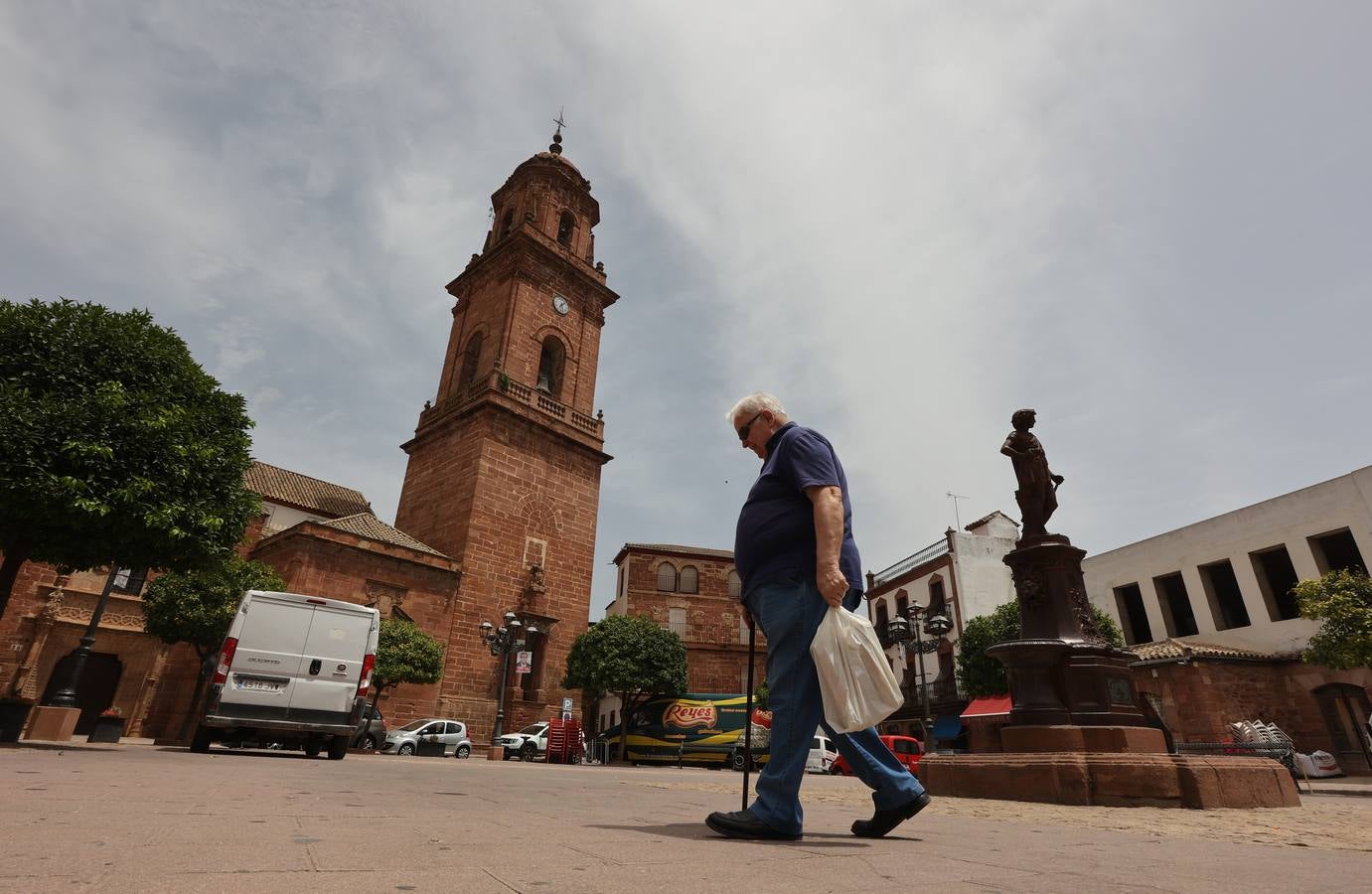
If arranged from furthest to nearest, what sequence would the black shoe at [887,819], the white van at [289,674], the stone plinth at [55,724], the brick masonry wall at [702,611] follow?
the brick masonry wall at [702,611] < the stone plinth at [55,724] < the white van at [289,674] < the black shoe at [887,819]

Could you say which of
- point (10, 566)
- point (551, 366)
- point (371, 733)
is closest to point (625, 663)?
point (371, 733)

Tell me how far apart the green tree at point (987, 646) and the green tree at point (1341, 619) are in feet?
33.1

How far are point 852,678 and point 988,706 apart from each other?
999 inches

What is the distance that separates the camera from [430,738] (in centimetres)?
1934

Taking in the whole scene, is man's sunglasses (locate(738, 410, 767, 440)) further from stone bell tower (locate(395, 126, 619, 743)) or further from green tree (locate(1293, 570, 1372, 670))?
stone bell tower (locate(395, 126, 619, 743))

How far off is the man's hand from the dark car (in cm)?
1639

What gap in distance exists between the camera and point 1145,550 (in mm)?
25000

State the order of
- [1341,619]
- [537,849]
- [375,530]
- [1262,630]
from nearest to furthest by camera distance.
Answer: [537,849] < [1341,619] < [1262,630] < [375,530]

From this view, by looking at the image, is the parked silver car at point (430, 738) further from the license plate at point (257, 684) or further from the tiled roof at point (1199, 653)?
the tiled roof at point (1199, 653)

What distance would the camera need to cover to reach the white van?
9.21 m

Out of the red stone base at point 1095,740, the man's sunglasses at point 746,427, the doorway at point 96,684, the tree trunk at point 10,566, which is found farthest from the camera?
the doorway at point 96,684

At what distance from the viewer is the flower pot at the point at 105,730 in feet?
49.6

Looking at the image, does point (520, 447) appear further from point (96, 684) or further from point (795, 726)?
point (795, 726)

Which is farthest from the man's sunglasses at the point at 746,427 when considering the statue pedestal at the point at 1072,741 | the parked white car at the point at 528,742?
the parked white car at the point at 528,742
